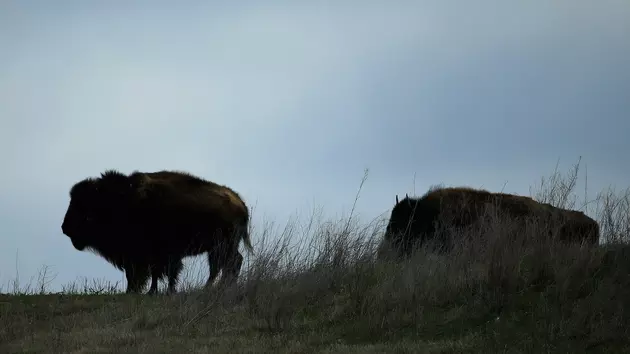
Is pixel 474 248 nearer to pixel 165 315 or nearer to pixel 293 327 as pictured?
pixel 293 327

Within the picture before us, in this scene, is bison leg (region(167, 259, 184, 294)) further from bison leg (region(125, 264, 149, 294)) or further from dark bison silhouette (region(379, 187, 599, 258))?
dark bison silhouette (region(379, 187, 599, 258))

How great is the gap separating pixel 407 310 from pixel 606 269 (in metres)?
2.46

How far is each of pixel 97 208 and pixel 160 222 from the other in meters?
1.40

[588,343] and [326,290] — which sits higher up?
[326,290]

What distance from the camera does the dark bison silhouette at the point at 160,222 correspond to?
14883 millimetres

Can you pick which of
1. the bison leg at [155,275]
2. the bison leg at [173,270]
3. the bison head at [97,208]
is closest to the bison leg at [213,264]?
the bison leg at [173,270]

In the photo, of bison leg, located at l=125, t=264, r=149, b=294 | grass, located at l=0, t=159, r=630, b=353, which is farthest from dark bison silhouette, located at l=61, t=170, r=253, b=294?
grass, located at l=0, t=159, r=630, b=353

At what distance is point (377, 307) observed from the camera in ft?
32.7

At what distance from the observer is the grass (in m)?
8.75

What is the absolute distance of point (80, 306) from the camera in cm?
1197

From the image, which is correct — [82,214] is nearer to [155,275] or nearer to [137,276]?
[137,276]

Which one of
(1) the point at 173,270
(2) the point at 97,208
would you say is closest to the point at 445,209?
(1) the point at 173,270

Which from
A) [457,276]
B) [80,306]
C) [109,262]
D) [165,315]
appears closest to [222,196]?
[109,262]

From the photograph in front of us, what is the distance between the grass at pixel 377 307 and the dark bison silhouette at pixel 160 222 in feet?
8.24
